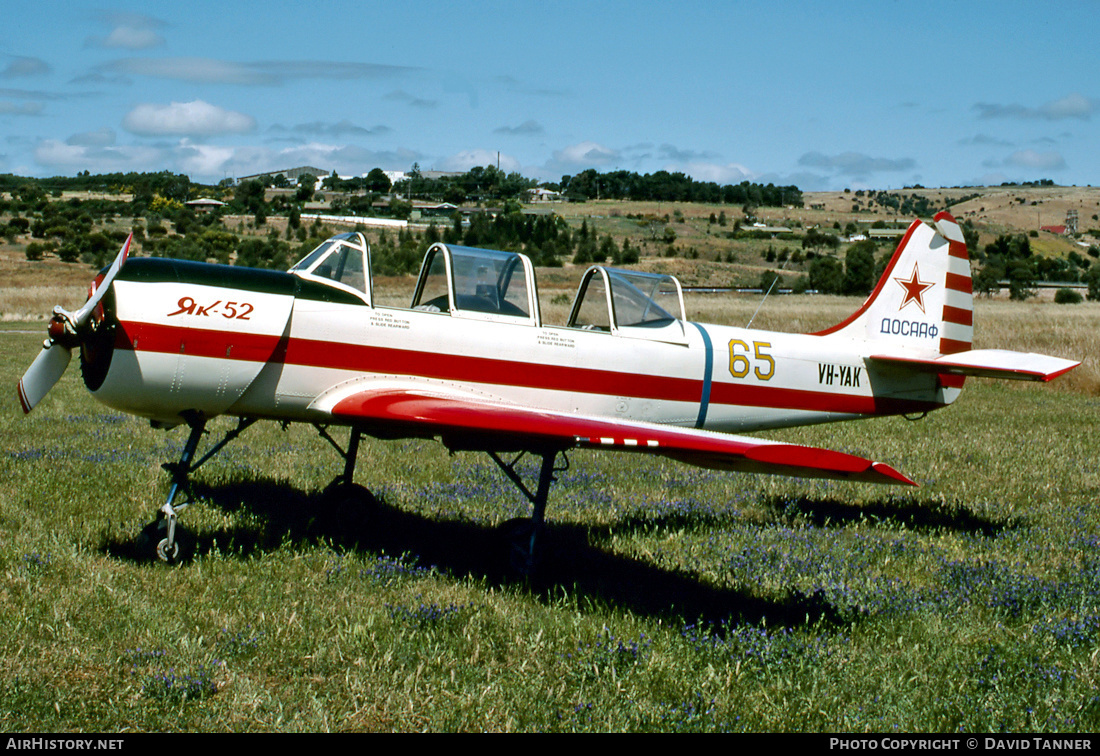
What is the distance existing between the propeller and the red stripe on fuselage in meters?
0.25

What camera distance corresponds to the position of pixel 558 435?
5430mm

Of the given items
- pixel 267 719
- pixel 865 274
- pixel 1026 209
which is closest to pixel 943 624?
pixel 267 719

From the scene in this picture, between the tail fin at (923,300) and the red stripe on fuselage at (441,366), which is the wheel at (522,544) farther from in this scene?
the tail fin at (923,300)

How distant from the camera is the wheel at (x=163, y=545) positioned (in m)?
5.94

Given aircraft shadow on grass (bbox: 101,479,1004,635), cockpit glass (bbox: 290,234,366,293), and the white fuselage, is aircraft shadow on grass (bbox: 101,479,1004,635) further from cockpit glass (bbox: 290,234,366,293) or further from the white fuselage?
cockpit glass (bbox: 290,234,366,293)

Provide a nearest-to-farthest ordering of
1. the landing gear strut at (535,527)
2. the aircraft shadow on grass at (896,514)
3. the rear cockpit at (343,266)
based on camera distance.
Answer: the landing gear strut at (535,527)
the rear cockpit at (343,266)
the aircraft shadow on grass at (896,514)

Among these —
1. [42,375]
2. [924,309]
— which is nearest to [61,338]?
[42,375]

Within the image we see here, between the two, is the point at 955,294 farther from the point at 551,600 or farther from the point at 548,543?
the point at 551,600

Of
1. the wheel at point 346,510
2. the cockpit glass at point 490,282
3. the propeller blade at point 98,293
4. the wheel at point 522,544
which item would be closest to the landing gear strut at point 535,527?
the wheel at point 522,544

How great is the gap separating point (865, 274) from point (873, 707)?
6669 cm

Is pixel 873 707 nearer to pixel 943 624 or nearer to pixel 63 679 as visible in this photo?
pixel 943 624

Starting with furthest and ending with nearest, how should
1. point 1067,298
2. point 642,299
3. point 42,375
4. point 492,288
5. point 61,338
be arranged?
point 1067,298 < point 642,299 < point 492,288 < point 42,375 < point 61,338

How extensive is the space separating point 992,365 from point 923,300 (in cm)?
125

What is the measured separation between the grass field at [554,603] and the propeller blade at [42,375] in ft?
3.38
